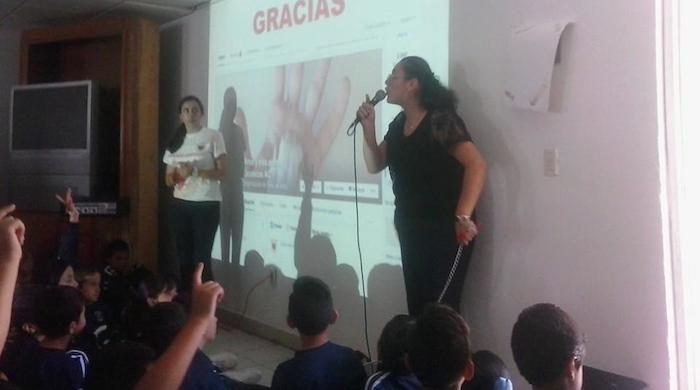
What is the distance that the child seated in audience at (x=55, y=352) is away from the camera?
172 centimetres

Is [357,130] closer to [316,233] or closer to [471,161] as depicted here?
[316,233]

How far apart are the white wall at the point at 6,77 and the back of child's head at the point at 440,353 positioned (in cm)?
452

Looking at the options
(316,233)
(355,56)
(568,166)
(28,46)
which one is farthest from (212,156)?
(568,166)

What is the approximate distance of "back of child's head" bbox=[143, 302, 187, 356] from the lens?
5.88 feet

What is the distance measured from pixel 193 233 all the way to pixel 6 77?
2.37 metres

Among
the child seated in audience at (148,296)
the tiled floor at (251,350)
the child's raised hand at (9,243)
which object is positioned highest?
the child's raised hand at (9,243)

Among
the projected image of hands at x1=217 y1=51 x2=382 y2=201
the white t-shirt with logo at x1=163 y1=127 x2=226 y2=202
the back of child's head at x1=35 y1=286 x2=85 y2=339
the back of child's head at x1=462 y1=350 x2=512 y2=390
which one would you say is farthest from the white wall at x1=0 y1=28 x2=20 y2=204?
the back of child's head at x1=462 y1=350 x2=512 y2=390

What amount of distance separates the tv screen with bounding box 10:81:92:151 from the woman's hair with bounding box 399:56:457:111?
263 cm

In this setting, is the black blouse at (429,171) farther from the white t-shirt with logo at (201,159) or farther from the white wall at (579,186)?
the white t-shirt with logo at (201,159)

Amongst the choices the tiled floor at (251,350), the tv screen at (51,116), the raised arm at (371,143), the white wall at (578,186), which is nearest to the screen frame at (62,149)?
the tv screen at (51,116)

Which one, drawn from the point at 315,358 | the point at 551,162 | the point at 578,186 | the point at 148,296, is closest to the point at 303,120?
the point at 148,296

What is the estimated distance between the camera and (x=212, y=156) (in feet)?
12.3

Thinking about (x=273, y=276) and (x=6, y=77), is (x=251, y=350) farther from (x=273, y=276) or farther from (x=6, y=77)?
(x=6, y=77)

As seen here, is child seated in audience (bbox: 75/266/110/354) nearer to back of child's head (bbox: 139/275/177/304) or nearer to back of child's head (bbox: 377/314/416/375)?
back of child's head (bbox: 139/275/177/304)
